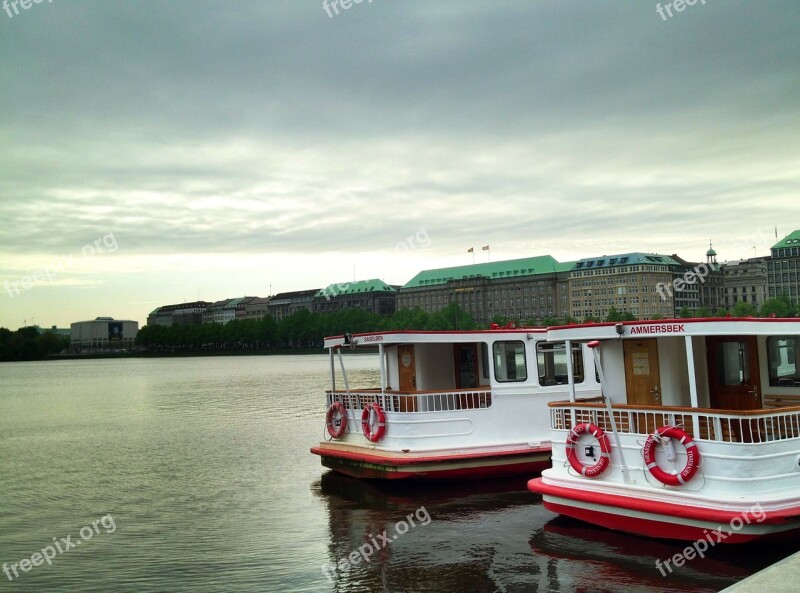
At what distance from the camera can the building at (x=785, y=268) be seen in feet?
568

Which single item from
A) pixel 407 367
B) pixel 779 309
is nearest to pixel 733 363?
pixel 407 367

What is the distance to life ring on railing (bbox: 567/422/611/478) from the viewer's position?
13367 millimetres

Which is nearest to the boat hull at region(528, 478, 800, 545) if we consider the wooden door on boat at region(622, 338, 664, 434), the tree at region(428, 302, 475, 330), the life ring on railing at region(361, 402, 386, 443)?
the wooden door on boat at region(622, 338, 664, 434)

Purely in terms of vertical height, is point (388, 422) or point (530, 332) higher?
point (530, 332)

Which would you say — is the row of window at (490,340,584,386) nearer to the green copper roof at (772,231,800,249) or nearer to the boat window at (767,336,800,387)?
the boat window at (767,336,800,387)

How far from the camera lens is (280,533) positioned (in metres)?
15.9

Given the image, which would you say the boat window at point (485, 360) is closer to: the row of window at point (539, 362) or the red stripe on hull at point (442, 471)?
the row of window at point (539, 362)

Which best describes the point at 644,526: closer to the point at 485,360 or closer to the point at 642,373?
the point at 642,373

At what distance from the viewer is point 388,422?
18.7 metres

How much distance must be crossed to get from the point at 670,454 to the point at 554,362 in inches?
306

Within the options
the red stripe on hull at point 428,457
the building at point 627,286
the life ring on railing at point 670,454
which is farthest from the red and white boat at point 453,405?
the building at point 627,286

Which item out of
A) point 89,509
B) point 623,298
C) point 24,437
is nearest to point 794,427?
point 89,509

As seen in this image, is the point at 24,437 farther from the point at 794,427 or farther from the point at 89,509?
the point at 794,427

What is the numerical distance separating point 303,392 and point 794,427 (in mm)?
48581
